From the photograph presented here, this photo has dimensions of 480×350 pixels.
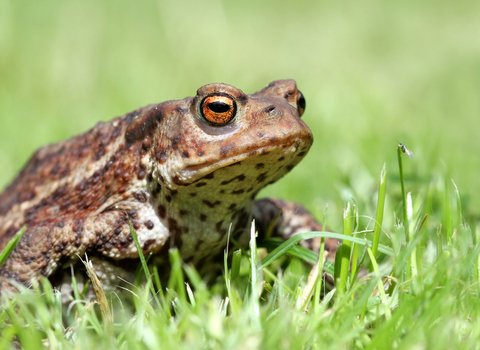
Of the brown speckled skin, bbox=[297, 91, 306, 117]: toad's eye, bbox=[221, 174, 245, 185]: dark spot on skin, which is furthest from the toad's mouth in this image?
bbox=[297, 91, 306, 117]: toad's eye

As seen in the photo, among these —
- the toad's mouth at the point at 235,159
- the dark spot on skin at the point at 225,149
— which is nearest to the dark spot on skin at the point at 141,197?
the toad's mouth at the point at 235,159

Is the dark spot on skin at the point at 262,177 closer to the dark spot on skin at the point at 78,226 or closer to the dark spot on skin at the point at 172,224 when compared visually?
the dark spot on skin at the point at 172,224

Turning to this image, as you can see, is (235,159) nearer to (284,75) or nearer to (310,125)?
(310,125)

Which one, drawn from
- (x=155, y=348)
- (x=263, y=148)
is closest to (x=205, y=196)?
(x=263, y=148)

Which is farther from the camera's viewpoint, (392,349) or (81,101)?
(81,101)

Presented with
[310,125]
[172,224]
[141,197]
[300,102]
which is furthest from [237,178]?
[310,125]

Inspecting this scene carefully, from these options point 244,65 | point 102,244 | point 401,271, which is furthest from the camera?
point 244,65

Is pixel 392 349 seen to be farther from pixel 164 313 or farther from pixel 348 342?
pixel 164 313
